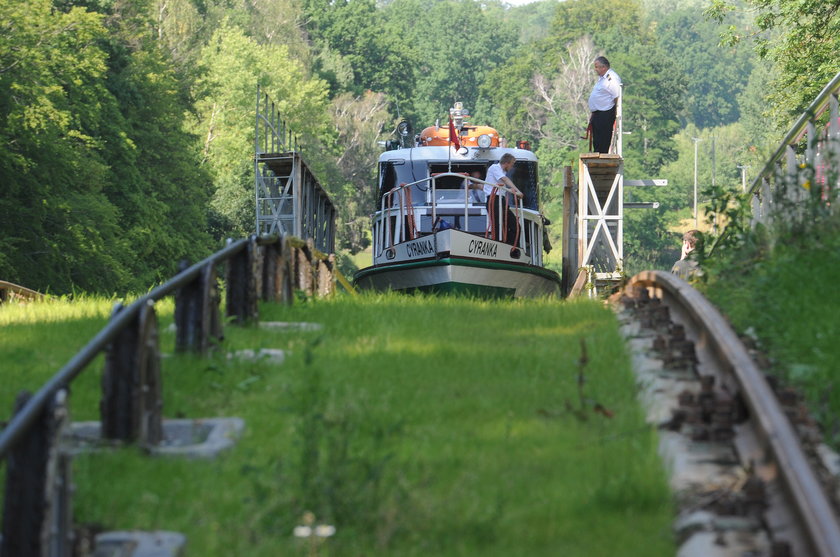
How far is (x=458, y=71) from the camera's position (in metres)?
134

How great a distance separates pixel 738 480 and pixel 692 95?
18631cm

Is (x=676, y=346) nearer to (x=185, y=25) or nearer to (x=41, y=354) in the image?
(x=41, y=354)

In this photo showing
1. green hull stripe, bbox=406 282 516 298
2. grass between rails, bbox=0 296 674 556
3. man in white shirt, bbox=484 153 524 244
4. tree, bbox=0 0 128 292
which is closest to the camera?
grass between rails, bbox=0 296 674 556

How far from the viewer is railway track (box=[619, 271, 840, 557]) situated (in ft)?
16.8

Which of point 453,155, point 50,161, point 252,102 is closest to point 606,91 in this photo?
point 453,155

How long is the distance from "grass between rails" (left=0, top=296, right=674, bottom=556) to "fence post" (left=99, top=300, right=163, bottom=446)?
0.69ft

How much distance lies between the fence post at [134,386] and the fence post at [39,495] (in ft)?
5.54

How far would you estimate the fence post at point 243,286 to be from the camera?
1112cm

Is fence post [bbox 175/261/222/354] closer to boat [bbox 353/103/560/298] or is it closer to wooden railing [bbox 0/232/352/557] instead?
wooden railing [bbox 0/232/352/557]

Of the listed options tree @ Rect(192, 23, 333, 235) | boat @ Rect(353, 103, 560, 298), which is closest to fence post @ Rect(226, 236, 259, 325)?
boat @ Rect(353, 103, 560, 298)

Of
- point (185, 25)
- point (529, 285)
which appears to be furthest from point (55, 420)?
point (185, 25)

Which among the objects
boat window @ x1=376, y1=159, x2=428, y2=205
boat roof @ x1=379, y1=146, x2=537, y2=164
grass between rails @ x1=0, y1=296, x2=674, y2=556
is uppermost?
boat roof @ x1=379, y1=146, x2=537, y2=164

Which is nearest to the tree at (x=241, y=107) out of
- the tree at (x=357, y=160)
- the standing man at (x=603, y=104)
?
the tree at (x=357, y=160)

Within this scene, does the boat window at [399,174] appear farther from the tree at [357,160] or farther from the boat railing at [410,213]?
the tree at [357,160]
